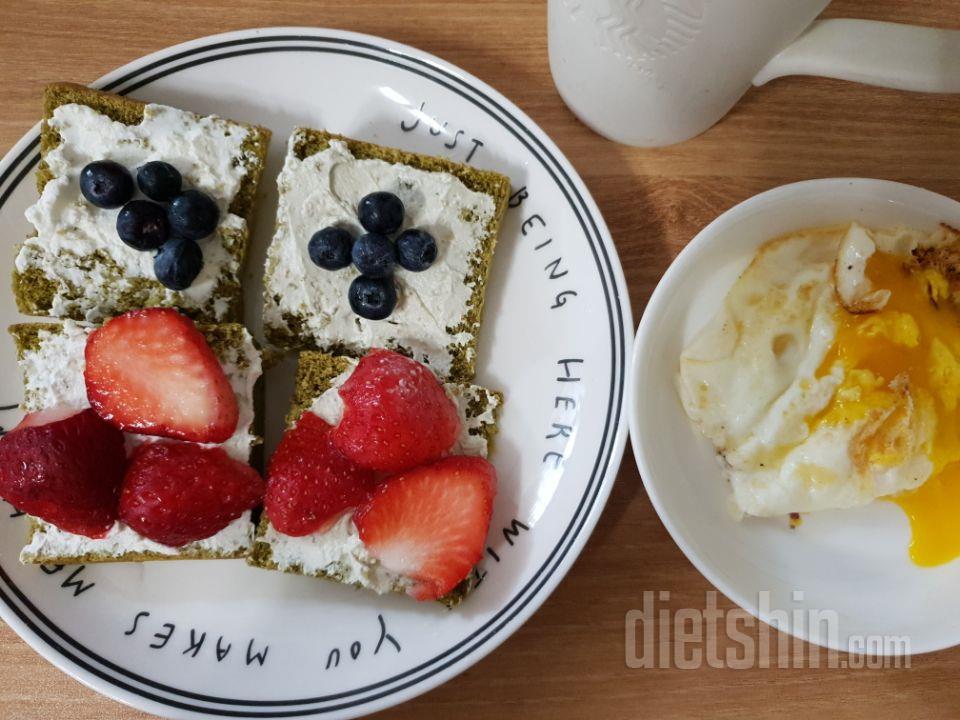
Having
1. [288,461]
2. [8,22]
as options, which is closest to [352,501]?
[288,461]

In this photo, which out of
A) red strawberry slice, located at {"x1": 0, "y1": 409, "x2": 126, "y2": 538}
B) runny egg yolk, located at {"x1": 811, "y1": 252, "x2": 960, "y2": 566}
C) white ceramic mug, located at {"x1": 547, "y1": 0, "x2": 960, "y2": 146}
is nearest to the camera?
white ceramic mug, located at {"x1": 547, "y1": 0, "x2": 960, "y2": 146}

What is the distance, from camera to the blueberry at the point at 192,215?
1.51m

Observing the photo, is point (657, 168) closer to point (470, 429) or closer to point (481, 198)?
point (481, 198)

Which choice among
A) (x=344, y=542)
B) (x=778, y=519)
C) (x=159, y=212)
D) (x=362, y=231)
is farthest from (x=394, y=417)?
(x=778, y=519)

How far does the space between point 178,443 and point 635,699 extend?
111cm

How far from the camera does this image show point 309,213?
1.59 meters

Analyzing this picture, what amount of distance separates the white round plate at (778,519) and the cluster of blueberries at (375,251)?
506 mm

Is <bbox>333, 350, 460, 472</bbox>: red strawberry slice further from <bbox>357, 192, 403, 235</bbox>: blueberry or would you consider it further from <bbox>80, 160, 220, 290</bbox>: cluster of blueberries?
<bbox>80, 160, 220, 290</bbox>: cluster of blueberries

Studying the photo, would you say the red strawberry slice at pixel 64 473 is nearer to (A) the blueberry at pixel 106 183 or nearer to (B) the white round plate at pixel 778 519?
(A) the blueberry at pixel 106 183

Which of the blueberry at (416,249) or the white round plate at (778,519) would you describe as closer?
the white round plate at (778,519)

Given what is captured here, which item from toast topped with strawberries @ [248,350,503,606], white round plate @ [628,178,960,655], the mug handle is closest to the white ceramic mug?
the mug handle

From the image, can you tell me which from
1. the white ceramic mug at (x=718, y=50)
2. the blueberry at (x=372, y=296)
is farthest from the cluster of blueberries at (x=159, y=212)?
the white ceramic mug at (x=718, y=50)

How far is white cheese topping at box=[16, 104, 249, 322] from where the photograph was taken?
1546mm

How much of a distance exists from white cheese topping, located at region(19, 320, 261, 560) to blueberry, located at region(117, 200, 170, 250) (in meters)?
0.22
